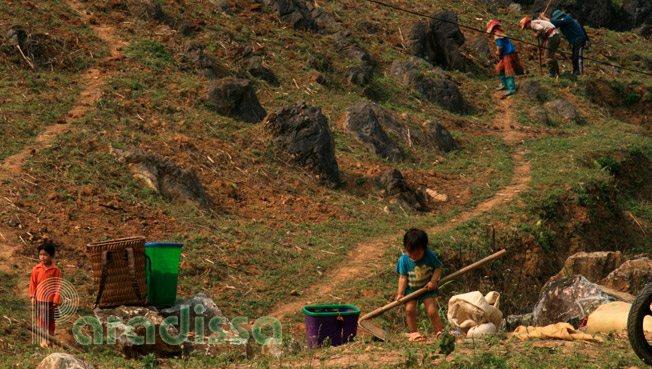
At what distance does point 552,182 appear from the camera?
45.5 feet

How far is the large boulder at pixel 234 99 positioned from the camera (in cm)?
1418

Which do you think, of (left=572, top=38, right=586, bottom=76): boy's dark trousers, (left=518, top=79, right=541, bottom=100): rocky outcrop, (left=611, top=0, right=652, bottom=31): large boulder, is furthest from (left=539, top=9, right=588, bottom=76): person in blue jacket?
(left=611, top=0, right=652, bottom=31): large boulder

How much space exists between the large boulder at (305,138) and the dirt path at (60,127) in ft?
12.1

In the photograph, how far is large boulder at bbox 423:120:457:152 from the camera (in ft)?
54.0

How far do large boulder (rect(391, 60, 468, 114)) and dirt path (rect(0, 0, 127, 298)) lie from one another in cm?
869

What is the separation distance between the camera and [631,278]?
8.53 metres

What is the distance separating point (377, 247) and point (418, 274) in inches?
175

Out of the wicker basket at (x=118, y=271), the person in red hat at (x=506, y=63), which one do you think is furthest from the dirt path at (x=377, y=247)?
the person in red hat at (x=506, y=63)

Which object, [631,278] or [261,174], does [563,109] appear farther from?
[631,278]

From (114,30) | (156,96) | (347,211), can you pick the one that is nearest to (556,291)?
(347,211)

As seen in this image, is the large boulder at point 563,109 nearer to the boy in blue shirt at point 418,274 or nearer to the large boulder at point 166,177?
the large boulder at point 166,177

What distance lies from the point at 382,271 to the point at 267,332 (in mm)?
2453

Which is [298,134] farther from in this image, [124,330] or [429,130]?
[124,330]

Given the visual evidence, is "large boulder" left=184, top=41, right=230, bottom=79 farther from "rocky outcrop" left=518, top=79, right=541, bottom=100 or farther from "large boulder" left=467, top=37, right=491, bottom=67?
"large boulder" left=467, top=37, right=491, bottom=67
